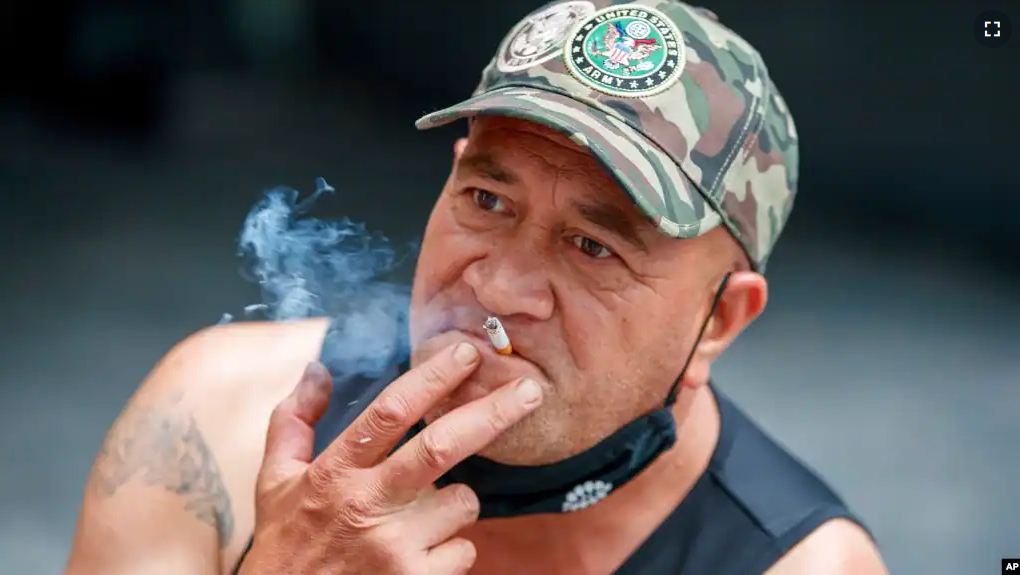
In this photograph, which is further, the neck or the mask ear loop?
the neck

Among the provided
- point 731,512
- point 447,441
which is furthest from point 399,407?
point 731,512

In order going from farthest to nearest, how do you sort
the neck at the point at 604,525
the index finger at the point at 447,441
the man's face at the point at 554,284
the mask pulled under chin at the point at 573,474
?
the neck at the point at 604,525, the mask pulled under chin at the point at 573,474, the man's face at the point at 554,284, the index finger at the point at 447,441

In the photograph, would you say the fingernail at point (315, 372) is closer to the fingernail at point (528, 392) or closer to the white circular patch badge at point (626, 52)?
the fingernail at point (528, 392)

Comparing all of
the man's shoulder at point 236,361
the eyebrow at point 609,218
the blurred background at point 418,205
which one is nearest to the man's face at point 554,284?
the eyebrow at point 609,218

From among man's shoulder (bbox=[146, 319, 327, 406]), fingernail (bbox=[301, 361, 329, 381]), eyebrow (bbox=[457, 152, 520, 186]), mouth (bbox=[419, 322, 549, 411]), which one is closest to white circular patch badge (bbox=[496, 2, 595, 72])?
eyebrow (bbox=[457, 152, 520, 186])

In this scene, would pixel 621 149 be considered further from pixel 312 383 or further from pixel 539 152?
pixel 312 383

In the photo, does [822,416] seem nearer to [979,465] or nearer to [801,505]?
[979,465]

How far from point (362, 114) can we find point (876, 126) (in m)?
1.81

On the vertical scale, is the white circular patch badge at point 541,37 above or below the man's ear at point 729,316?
above

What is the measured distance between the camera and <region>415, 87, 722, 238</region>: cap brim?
108 cm

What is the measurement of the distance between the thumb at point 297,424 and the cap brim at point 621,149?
0.35 meters

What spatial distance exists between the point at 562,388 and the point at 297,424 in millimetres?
330

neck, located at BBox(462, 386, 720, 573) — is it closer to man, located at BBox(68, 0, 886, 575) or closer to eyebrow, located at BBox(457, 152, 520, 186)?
man, located at BBox(68, 0, 886, 575)

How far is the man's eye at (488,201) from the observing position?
1.20m
